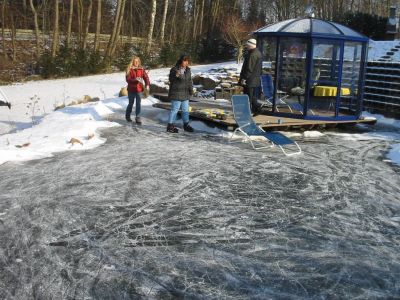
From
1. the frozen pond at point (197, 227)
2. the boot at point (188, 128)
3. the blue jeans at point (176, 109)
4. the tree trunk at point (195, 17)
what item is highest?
the tree trunk at point (195, 17)

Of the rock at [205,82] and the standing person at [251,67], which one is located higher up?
the standing person at [251,67]

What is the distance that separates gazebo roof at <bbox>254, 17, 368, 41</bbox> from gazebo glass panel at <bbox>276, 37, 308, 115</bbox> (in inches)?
7.8

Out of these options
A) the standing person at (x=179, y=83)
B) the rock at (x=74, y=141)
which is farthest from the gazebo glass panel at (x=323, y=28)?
the rock at (x=74, y=141)

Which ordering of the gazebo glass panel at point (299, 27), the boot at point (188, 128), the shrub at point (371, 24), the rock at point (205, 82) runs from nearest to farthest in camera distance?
the boot at point (188, 128)
the gazebo glass panel at point (299, 27)
the rock at point (205, 82)
the shrub at point (371, 24)

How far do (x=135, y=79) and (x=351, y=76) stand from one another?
5181 millimetres

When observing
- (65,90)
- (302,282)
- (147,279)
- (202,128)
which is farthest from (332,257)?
(65,90)

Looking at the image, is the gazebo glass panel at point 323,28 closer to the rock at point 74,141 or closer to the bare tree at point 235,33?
the rock at point 74,141

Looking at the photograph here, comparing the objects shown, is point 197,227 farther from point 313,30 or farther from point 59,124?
point 313,30

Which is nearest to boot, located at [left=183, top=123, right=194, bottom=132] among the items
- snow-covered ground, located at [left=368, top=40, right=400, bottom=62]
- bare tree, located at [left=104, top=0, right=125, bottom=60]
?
snow-covered ground, located at [left=368, top=40, right=400, bottom=62]

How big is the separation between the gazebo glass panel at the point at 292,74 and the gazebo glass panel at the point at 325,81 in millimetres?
274

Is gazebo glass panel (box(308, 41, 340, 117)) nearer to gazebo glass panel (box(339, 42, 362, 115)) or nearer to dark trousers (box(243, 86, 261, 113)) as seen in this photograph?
gazebo glass panel (box(339, 42, 362, 115))

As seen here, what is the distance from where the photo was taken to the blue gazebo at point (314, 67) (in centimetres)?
995

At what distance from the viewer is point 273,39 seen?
10352 mm

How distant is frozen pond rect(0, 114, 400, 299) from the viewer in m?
3.35
